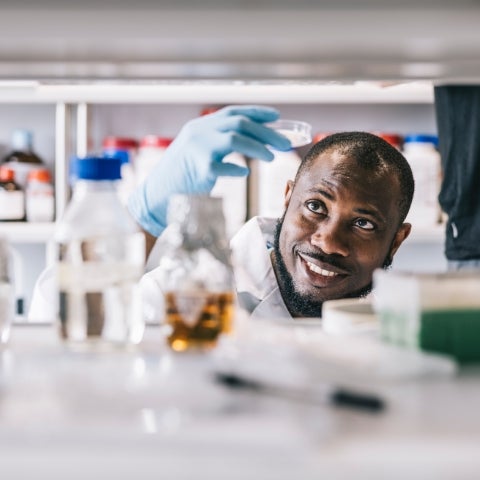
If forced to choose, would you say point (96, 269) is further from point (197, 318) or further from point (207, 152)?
point (207, 152)

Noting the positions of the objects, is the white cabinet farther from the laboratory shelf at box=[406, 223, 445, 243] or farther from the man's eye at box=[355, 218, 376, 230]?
the man's eye at box=[355, 218, 376, 230]

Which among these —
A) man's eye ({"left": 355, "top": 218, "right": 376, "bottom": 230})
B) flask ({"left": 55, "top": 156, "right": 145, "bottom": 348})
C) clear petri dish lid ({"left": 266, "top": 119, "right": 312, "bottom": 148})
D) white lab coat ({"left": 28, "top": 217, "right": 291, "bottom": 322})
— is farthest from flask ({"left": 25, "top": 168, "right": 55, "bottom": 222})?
flask ({"left": 55, "top": 156, "right": 145, "bottom": 348})

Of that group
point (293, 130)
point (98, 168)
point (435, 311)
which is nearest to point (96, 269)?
point (98, 168)

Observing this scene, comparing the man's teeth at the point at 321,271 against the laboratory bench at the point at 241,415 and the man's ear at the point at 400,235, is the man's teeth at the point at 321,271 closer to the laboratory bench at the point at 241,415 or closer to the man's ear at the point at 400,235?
the man's ear at the point at 400,235

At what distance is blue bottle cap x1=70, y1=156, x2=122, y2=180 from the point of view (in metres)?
0.88

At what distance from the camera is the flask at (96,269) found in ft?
2.89

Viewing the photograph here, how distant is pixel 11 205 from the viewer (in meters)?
2.67

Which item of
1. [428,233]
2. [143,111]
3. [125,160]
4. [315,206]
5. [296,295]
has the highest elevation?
[143,111]

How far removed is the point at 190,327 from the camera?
864mm

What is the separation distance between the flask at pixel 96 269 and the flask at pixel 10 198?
180 cm

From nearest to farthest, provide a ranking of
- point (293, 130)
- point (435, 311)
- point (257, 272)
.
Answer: point (435, 311)
point (293, 130)
point (257, 272)

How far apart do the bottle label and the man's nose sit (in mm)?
1127

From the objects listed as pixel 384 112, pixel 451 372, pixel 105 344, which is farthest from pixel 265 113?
pixel 384 112

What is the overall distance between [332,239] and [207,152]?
45cm
